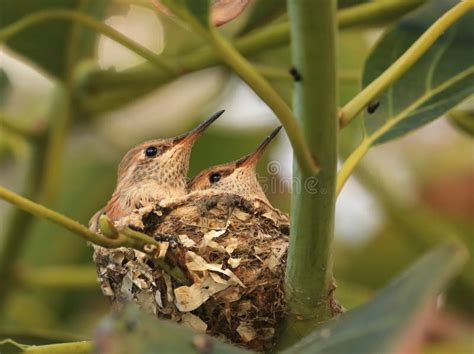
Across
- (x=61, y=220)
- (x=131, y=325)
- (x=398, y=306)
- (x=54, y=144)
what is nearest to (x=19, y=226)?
(x=54, y=144)

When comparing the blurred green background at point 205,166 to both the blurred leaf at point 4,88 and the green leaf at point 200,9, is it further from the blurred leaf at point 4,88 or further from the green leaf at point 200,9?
the green leaf at point 200,9

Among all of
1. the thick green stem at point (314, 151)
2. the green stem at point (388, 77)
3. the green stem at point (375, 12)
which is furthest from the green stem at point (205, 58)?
the thick green stem at point (314, 151)

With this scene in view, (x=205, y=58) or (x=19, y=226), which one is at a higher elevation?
(x=205, y=58)

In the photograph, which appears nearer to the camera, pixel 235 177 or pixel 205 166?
pixel 235 177

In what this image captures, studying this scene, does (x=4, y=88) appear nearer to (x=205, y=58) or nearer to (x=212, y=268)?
(x=205, y=58)

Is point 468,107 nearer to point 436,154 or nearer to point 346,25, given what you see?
point 346,25

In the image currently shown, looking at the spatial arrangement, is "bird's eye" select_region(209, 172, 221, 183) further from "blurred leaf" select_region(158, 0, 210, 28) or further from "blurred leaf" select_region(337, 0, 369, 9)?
"blurred leaf" select_region(158, 0, 210, 28)
